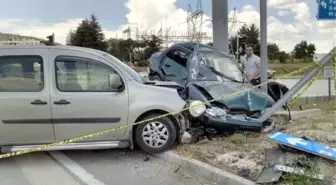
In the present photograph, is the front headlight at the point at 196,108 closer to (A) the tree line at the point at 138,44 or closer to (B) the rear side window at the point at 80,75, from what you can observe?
(B) the rear side window at the point at 80,75

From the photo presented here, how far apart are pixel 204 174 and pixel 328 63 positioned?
3.20m

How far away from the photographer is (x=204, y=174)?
5039 millimetres

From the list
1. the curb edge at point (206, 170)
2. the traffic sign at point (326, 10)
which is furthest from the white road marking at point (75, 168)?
the traffic sign at point (326, 10)

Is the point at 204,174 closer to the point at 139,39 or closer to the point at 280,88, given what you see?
the point at 280,88

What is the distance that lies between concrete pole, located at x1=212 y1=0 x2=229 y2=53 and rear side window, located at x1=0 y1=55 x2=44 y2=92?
9.79 m

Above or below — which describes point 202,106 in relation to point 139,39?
below

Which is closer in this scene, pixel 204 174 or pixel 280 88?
pixel 204 174

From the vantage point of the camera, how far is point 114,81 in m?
5.70

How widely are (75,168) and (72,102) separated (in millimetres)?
978

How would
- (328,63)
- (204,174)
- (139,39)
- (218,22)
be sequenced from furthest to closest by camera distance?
(139,39) → (218,22) → (328,63) → (204,174)

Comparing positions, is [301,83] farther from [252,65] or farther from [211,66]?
[252,65]

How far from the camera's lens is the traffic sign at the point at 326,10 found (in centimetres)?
615

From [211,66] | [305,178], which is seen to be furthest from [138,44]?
[305,178]

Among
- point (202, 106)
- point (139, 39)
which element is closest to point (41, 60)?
point (202, 106)
